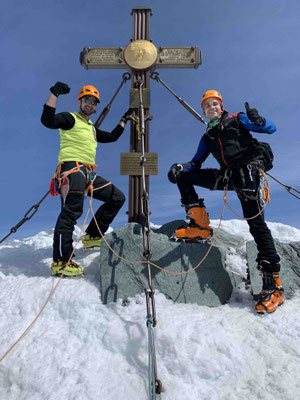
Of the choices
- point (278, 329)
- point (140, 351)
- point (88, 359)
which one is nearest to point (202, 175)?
point (278, 329)

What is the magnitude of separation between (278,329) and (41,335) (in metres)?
2.93

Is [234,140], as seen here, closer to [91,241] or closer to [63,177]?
[63,177]

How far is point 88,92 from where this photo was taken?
528 centimetres

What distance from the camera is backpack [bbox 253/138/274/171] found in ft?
14.9

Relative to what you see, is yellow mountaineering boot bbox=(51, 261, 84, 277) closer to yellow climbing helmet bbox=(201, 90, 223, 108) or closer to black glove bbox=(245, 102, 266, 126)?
yellow climbing helmet bbox=(201, 90, 223, 108)

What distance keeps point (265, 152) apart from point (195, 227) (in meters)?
1.68

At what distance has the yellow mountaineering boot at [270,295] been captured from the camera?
3.83 metres

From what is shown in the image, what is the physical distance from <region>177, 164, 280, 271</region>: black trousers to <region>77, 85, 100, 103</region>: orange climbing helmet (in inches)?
96.7

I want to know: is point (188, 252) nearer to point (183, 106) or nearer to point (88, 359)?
point (88, 359)

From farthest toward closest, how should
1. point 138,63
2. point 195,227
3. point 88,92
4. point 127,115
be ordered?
1. point 138,63
2. point 127,115
3. point 88,92
4. point 195,227

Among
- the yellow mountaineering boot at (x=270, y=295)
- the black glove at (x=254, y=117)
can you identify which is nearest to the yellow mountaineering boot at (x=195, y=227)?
the yellow mountaineering boot at (x=270, y=295)

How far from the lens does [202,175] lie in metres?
5.00

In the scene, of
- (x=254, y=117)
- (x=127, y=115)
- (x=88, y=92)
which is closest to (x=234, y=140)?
(x=254, y=117)

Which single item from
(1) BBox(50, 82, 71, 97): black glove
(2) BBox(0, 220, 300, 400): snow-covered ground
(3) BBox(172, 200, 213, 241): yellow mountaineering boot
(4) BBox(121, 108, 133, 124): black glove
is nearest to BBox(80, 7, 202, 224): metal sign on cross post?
(4) BBox(121, 108, 133, 124): black glove
